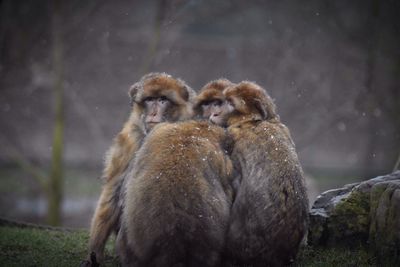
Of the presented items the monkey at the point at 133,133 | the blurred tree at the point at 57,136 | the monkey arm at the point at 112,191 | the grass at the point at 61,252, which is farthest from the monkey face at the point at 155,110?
the blurred tree at the point at 57,136

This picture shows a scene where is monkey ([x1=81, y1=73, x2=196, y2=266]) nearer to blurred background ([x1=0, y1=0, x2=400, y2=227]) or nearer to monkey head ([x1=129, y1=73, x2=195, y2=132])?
monkey head ([x1=129, y1=73, x2=195, y2=132])

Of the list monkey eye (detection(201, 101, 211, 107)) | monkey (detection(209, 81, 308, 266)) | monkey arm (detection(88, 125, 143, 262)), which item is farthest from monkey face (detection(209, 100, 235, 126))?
monkey arm (detection(88, 125, 143, 262))

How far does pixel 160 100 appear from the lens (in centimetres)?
563

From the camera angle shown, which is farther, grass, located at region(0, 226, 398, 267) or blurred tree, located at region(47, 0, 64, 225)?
blurred tree, located at region(47, 0, 64, 225)

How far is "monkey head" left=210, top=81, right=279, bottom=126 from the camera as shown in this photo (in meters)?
5.20

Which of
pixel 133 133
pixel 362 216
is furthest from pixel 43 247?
pixel 362 216

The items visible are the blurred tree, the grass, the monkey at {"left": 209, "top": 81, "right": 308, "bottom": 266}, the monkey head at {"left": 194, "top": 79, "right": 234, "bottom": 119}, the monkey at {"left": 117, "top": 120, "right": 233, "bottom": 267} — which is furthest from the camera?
the blurred tree

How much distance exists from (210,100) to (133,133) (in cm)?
74

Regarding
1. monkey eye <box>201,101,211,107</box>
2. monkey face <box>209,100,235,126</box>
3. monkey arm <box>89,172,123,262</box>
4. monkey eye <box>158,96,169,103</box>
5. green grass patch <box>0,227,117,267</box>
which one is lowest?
green grass patch <box>0,227,117,267</box>

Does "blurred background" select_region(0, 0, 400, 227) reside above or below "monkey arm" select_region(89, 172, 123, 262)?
above

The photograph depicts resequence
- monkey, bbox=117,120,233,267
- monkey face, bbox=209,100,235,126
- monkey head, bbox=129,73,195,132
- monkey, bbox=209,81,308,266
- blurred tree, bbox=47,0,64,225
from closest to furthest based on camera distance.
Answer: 1. monkey, bbox=117,120,233,267
2. monkey, bbox=209,81,308,266
3. monkey face, bbox=209,100,235,126
4. monkey head, bbox=129,73,195,132
5. blurred tree, bbox=47,0,64,225

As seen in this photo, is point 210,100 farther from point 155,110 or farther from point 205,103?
point 155,110

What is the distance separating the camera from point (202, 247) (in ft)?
14.6

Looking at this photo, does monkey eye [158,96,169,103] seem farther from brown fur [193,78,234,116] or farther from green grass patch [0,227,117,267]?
green grass patch [0,227,117,267]
